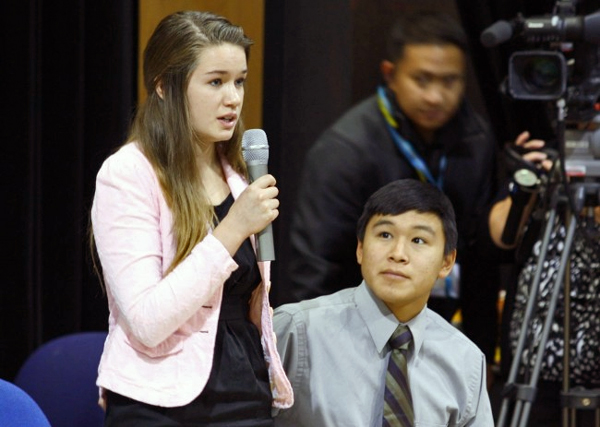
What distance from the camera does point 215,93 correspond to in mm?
1945

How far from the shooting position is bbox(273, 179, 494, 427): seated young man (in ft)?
7.29

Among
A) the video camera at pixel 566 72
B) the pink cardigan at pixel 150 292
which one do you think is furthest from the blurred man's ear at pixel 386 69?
the pink cardigan at pixel 150 292

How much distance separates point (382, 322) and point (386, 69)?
5.02ft

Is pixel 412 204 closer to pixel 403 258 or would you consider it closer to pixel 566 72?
pixel 403 258

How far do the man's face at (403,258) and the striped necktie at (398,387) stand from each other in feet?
0.15

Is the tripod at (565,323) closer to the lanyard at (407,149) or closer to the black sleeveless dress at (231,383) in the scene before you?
the lanyard at (407,149)

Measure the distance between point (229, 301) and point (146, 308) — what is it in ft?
0.65

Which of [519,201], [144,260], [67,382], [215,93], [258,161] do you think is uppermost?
[215,93]

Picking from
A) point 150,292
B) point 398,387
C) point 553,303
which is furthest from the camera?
point 553,303

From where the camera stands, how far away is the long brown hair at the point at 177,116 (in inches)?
75.2

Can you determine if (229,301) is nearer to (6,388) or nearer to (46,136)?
(6,388)

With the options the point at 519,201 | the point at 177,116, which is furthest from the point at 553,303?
the point at 177,116

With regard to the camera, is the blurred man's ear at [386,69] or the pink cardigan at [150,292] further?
the blurred man's ear at [386,69]

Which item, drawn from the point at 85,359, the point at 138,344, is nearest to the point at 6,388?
the point at 138,344
